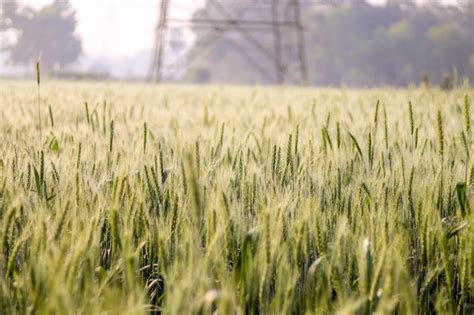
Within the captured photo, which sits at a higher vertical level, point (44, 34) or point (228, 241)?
point (44, 34)

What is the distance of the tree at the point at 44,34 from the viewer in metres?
49.3

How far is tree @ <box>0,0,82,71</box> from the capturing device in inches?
1941

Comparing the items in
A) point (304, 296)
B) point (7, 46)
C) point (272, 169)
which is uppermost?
point (7, 46)

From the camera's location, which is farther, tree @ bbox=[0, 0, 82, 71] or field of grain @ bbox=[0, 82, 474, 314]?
tree @ bbox=[0, 0, 82, 71]

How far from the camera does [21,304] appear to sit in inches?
25.1

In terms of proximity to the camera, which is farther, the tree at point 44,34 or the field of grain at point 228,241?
the tree at point 44,34

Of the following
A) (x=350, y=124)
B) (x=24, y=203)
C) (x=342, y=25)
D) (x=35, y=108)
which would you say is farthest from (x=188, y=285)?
(x=342, y=25)

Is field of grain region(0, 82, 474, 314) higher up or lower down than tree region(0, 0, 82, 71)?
lower down

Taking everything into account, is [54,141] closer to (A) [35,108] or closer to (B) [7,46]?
(A) [35,108]

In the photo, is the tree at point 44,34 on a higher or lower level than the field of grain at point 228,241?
higher

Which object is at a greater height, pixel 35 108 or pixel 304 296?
pixel 35 108

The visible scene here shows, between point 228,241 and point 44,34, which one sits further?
point 44,34

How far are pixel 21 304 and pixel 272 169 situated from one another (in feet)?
2.33

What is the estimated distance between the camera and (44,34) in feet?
166
